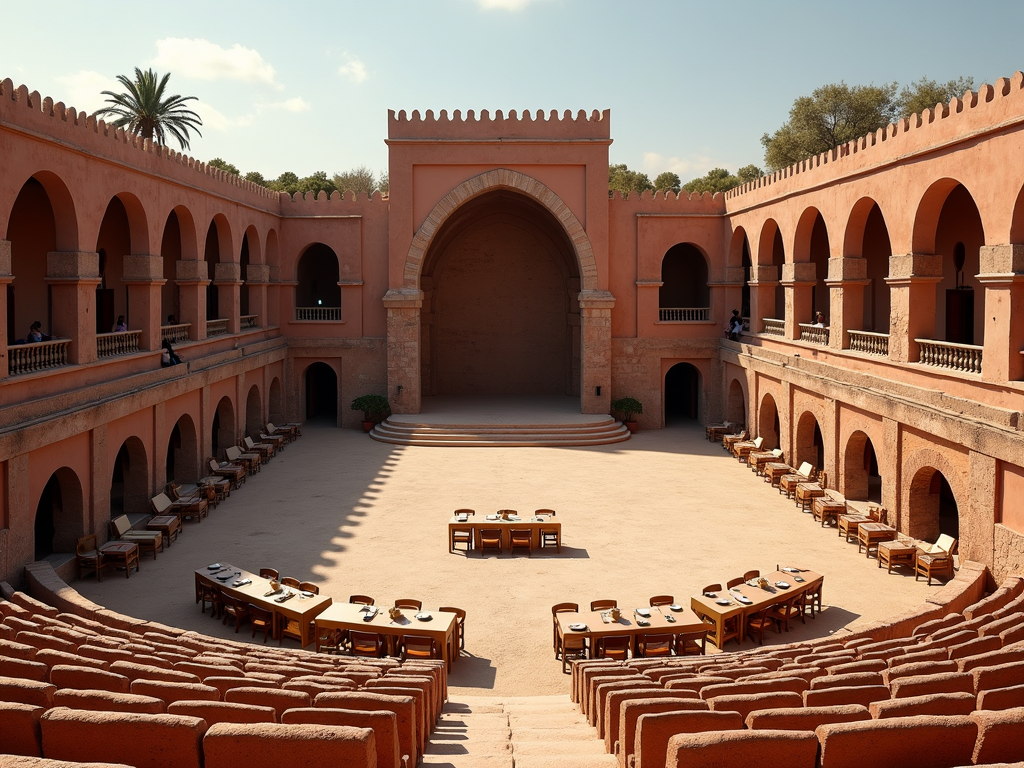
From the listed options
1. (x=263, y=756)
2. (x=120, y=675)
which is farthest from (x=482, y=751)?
(x=120, y=675)

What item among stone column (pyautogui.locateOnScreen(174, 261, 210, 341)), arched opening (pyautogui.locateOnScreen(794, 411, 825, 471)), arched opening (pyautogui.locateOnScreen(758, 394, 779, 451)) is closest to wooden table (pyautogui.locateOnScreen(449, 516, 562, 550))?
arched opening (pyautogui.locateOnScreen(794, 411, 825, 471))

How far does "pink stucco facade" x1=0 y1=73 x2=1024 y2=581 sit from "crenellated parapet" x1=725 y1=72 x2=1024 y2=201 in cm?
7

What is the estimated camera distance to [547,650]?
1317cm

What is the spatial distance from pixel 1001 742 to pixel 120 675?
7.17 m

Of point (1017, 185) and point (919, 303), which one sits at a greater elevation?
point (1017, 185)

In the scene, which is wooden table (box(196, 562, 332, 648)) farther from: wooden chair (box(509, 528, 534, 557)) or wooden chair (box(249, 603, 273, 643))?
wooden chair (box(509, 528, 534, 557))

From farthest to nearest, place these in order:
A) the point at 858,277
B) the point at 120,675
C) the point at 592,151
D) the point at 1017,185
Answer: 1. the point at 592,151
2. the point at 858,277
3. the point at 1017,185
4. the point at 120,675

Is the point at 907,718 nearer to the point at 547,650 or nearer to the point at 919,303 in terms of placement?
the point at 547,650

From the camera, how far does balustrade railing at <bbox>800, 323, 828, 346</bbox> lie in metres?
23.3

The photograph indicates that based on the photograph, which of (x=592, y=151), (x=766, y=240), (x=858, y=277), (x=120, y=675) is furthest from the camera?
(x=592, y=151)

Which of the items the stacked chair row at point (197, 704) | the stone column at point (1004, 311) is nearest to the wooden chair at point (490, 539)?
the stacked chair row at point (197, 704)

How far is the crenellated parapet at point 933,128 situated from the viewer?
14531 millimetres

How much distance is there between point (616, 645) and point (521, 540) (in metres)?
5.18

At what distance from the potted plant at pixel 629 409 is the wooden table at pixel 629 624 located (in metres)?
18.0
